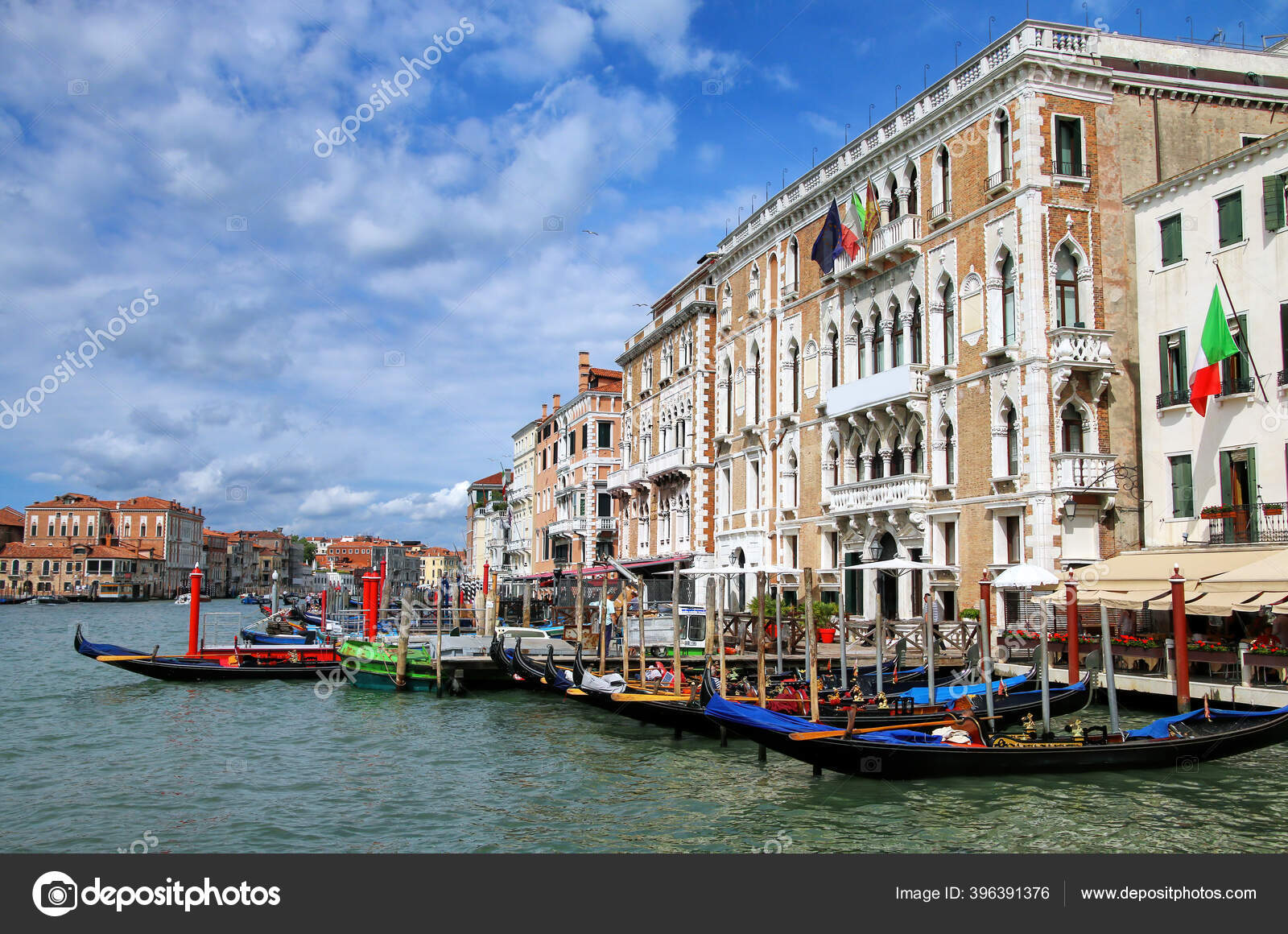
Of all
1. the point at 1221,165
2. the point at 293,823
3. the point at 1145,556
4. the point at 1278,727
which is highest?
the point at 1221,165

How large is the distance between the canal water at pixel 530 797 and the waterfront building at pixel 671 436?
634 inches

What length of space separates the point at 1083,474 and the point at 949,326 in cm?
447

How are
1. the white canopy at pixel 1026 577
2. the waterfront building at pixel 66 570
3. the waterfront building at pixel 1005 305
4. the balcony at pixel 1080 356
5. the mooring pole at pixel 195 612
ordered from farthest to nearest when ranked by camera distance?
the waterfront building at pixel 66 570 → the mooring pole at pixel 195 612 → the waterfront building at pixel 1005 305 → the balcony at pixel 1080 356 → the white canopy at pixel 1026 577

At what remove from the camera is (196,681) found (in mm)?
24578

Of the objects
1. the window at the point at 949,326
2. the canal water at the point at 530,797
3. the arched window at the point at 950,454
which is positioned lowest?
the canal water at the point at 530,797

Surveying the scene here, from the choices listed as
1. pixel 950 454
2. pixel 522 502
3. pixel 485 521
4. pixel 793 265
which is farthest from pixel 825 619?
pixel 485 521

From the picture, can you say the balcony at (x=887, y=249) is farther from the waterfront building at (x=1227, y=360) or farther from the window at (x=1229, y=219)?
the window at (x=1229, y=219)

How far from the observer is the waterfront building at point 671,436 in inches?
1351

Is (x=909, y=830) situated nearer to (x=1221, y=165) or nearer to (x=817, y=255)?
(x=1221, y=165)

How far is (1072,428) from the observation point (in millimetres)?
20234

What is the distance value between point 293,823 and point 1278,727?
1116cm

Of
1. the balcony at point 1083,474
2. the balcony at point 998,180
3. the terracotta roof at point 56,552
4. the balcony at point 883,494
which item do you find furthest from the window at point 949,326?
the terracotta roof at point 56,552
